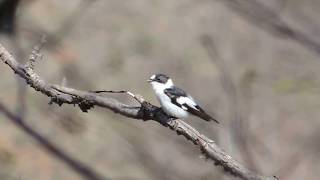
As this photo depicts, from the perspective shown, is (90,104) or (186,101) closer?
(90,104)

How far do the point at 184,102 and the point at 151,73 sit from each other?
6011mm

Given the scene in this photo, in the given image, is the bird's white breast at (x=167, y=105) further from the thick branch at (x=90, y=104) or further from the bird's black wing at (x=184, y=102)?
the thick branch at (x=90, y=104)

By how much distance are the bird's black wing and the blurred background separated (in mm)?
3412

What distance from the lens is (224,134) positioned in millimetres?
4617

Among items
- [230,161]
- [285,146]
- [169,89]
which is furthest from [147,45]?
[230,161]

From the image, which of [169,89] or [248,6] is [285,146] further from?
[248,6]

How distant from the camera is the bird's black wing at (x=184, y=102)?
3.34 metres

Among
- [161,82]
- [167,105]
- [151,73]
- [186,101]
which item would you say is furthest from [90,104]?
[151,73]

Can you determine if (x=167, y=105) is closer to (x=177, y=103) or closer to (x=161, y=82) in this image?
(x=177, y=103)

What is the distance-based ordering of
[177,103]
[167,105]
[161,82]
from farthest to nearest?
[161,82]
[177,103]
[167,105]

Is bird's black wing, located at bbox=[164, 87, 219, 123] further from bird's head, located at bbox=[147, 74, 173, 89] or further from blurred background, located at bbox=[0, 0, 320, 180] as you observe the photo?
blurred background, located at bbox=[0, 0, 320, 180]

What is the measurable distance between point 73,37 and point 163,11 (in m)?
1.44

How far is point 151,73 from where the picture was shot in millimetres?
9438

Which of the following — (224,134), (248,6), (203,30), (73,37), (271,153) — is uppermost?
(203,30)
